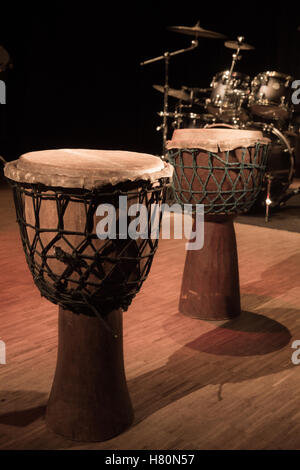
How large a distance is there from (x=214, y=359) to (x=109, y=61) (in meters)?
5.96

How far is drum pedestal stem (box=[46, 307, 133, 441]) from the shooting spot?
1.50 meters

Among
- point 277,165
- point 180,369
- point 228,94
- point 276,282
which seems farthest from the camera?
point 228,94

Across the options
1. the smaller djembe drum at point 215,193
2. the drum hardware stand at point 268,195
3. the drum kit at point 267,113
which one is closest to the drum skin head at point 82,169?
the smaller djembe drum at point 215,193

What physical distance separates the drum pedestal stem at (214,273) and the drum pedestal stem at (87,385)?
87 cm

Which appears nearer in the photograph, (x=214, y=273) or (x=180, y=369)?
(x=180, y=369)

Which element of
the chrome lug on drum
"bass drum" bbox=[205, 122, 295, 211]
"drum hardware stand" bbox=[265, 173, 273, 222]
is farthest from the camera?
the chrome lug on drum

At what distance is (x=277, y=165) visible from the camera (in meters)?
4.80

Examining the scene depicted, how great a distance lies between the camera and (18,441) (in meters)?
1.46

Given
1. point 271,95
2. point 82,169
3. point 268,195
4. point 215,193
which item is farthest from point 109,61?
point 82,169

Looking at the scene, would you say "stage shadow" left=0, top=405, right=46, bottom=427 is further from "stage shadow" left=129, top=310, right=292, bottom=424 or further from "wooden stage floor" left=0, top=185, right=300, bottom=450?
"stage shadow" left=129, top=310, right=292, bottom=424

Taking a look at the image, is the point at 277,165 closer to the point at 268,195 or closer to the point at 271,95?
the point at 268,195

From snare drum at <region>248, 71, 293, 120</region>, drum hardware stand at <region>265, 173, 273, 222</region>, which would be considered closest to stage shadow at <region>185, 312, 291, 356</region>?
drum hardware stand at <region>265, 173, 273, 222</region>

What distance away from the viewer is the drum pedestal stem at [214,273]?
91.7 inches
